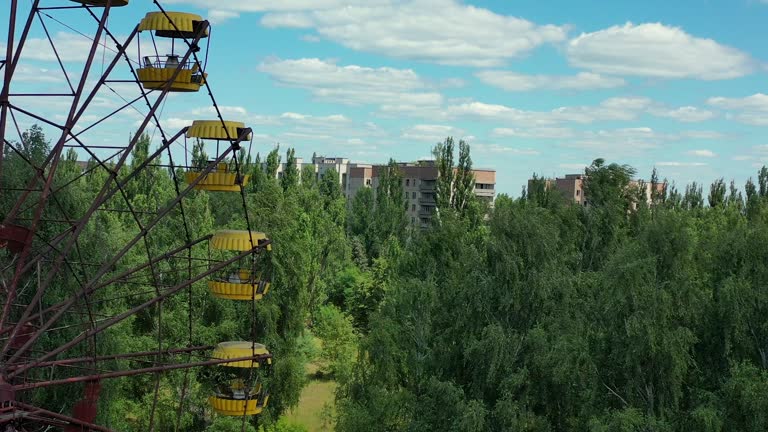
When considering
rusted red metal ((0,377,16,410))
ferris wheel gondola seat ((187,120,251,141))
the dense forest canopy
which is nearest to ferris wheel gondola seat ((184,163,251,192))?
ferris wheel gondola seat ((187,120,251,141))

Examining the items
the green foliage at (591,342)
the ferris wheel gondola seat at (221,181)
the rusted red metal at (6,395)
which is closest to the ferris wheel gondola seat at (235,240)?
the ferris wheel gondola seat at (221,181)

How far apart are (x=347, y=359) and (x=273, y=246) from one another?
875cm

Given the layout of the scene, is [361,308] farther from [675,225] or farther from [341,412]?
[675,225]

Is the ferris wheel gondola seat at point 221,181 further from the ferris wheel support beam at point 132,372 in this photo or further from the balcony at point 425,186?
the balcony at point 425,186

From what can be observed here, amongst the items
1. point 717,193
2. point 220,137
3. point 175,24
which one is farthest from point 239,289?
point 717,193

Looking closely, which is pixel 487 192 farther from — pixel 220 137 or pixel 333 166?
pixel 220 137

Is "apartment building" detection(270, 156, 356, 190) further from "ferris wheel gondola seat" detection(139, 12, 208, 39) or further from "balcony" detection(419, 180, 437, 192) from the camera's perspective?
"ferris wheel gondola seat" detection(139, 12, 208, 39)

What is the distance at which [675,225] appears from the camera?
2616 centimetres

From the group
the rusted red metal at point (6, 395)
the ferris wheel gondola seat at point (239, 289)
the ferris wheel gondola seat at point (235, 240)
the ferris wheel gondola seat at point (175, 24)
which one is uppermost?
the ferris wheel gondola seat at point (175, 24)

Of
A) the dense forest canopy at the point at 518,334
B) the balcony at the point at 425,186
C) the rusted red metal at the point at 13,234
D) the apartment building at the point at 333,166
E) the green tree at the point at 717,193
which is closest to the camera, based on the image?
the rusted red metal at the point at 13,234

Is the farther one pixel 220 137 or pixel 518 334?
pixel 518 334

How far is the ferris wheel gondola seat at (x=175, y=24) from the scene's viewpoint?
56.3ft

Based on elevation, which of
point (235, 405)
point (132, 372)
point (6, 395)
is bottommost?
point (235, 405)

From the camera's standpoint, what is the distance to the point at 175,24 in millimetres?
17047
